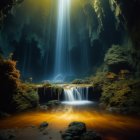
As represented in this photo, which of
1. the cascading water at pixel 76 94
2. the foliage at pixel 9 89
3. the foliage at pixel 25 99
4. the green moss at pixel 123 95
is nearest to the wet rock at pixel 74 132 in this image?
the foliage at pixel 9 89

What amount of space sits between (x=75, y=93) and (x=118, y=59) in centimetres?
785

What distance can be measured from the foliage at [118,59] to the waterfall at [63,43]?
13.1 metres

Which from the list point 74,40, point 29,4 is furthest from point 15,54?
point 74,40

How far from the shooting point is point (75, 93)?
25.3 metres

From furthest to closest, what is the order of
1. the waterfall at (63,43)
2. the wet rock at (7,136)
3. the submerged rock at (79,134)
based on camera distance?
the waterfall at (63,43)
the wet rock at (7,136)
the submerged rock at (79,134)

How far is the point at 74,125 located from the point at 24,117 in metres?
5.67

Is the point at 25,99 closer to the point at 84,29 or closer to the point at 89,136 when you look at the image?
the point at 89,136

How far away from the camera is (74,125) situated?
418 inches

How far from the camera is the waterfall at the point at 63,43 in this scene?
41.9 meters

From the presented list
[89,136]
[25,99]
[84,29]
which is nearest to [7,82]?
[25,99]

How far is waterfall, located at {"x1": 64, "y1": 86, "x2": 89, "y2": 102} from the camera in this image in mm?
24906

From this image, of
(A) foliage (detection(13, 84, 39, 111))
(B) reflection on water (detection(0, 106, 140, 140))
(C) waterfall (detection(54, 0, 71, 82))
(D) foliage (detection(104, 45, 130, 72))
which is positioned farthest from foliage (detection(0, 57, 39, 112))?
(C) waterfall (detection(54, 0, 71, 82))

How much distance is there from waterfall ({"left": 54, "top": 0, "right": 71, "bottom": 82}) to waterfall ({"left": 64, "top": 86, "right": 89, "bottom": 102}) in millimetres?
16036

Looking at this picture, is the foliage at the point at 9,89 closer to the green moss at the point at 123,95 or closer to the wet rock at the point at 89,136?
the green moss at the point at 123,95
